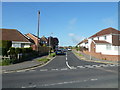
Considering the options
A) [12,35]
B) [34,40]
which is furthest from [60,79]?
[34,40]

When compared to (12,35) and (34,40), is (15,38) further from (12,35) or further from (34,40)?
(34,40)

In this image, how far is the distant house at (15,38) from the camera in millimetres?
31423

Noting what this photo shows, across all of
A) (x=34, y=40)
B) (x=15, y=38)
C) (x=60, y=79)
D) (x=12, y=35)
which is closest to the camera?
(x=60, y=79)

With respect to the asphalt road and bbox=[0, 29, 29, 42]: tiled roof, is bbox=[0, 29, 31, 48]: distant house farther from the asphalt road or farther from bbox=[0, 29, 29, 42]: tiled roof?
the asphalt road

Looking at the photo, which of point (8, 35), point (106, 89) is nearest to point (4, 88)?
point (106, 89)

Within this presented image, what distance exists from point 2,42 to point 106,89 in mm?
15029

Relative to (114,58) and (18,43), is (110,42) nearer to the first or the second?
(114,58)

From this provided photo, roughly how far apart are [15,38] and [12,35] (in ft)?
6.00

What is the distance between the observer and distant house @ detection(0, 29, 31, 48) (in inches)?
1237

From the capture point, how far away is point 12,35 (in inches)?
1326

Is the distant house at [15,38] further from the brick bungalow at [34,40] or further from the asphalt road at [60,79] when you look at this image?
the asphalt road at [60,79]

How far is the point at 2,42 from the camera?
17.0m

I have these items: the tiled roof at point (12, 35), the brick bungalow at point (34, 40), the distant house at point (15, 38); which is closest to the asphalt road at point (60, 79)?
the distant house at point (15, 38)

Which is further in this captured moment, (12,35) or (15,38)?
(12,35)
